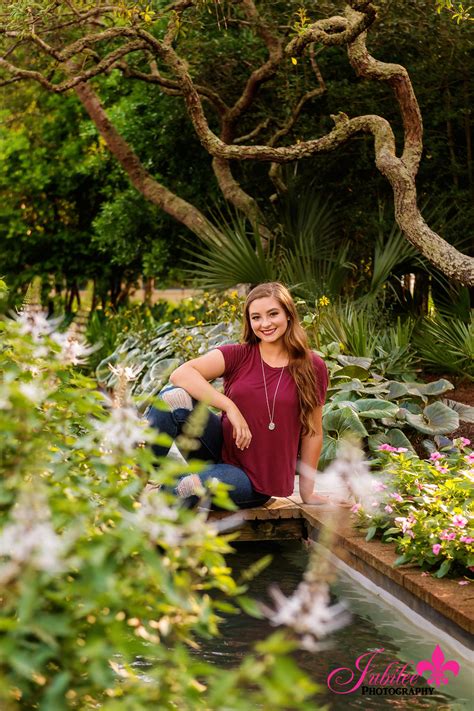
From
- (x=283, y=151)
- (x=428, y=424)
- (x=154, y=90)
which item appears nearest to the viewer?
(x=428, y=424)

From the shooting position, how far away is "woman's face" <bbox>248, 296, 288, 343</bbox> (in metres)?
4.53

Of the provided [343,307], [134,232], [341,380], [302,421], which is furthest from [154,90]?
[302,421]

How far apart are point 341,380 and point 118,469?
4871 mm

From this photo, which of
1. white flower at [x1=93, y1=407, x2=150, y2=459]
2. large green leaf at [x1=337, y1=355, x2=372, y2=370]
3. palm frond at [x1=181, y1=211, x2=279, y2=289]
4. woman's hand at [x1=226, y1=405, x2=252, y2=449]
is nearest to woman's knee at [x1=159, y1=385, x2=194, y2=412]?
woman's hand at [x1=226, y1=405, x2=252, y2=449]

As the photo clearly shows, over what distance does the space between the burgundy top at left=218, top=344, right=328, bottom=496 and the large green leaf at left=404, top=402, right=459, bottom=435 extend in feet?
5.04

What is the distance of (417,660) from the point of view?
133 inches

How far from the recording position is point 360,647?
3.54 meters

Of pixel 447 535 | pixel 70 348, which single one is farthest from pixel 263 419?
pixel 70 348

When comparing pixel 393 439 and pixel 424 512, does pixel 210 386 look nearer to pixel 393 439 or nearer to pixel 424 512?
pixel 424 512

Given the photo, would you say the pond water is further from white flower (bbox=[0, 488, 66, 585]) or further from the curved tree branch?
the curved tree branch

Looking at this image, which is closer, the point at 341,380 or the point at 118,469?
the point at 118,469

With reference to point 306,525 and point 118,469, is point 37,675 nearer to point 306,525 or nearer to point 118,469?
point 118,469

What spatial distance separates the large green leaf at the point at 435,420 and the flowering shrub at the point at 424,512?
3.66 ft

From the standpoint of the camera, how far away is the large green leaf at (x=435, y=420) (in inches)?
238
